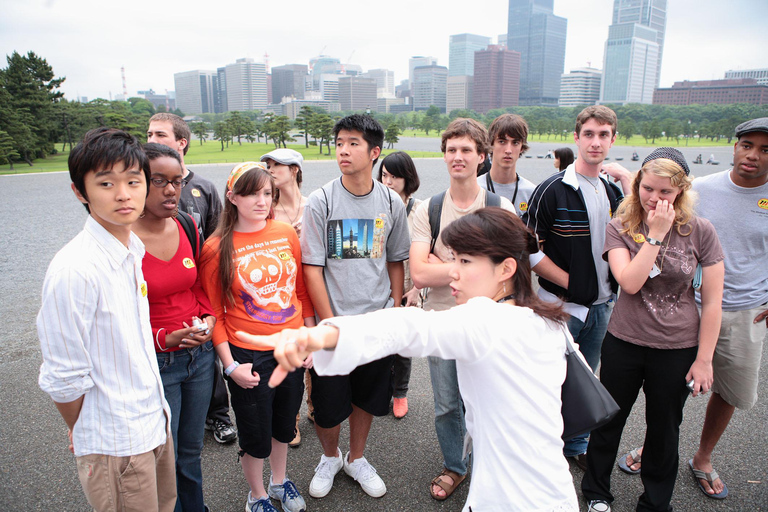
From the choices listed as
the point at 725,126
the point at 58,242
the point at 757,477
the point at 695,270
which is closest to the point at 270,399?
the point at 695,270

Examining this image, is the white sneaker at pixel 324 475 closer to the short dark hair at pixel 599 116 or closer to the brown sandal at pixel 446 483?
the brown sandal at pixel 446 483

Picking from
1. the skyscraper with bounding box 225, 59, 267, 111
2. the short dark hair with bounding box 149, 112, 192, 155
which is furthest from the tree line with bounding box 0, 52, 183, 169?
the skyscraper with bounding box 225, 59, 267, 111

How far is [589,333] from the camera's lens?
10.4 ft

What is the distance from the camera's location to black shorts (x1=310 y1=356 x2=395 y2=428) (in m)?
2.87

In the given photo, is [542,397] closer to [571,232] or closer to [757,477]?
[571,232]

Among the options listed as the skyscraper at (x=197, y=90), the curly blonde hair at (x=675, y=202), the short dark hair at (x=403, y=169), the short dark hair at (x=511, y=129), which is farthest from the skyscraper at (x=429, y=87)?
the curly blonde hair at (x=675, y=202)

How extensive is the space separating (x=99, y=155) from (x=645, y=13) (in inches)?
8616

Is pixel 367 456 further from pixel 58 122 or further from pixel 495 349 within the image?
pixel 58 122

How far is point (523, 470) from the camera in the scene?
155 cm

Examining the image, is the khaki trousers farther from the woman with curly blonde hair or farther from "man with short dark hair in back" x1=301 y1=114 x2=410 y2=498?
the woman with curly blonde hair

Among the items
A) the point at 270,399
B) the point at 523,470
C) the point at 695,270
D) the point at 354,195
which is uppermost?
the point at 354,195

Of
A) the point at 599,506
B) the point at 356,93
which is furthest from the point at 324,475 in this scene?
the point at 356,93

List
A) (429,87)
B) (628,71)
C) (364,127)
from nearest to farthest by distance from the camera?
(364,127)
(628,71)
(429,87)

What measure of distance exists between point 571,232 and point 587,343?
2.74 ft
